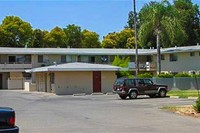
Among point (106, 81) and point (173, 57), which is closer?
point (106, 81)

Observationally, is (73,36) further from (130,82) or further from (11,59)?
(130,82)

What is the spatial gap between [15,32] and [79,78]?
4068 centimetres

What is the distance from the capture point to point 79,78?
47.8m

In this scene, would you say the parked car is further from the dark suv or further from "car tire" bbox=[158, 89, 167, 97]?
"car tire" bbox=[158, 89, 167, 97]

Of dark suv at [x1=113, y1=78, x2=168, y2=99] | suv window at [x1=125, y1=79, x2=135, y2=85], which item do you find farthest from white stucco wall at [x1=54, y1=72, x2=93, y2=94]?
suv window at [x1=125, y1=79, x2=135, y2=85]

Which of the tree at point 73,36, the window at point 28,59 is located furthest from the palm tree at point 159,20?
the tree at point 73,36

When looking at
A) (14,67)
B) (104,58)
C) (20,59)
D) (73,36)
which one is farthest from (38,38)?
(104,58)

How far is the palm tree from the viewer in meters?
49.0

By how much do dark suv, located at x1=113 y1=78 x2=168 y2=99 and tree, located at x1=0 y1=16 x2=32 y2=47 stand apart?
5127cm

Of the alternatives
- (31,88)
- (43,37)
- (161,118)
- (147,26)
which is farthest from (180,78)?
(43,37)

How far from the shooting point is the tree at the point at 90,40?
92.4 m

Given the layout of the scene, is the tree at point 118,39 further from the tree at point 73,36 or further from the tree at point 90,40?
the tree at point 73,36

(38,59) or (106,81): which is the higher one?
(38,59)

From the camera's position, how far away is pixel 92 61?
66500 mm
